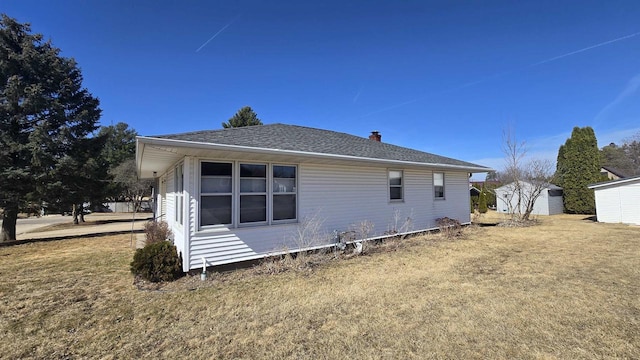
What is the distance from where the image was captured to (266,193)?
6.93m

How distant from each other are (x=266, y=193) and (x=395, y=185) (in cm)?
538

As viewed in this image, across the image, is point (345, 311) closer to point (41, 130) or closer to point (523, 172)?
point (41, 130)

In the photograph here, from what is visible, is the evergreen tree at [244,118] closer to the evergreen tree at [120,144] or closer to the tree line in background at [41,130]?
the evergreen tree at [120,144]

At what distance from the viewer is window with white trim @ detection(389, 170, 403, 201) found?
1019 cm

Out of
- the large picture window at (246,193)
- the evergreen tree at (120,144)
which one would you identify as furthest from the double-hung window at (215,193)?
the evergreen tree at (120,144)

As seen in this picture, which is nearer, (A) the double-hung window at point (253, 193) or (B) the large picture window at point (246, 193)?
(B) the large picture window at point (246, 193)

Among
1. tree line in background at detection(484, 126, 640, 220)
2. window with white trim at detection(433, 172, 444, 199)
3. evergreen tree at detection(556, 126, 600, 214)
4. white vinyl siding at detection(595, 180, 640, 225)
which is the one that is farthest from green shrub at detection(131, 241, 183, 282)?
evergreen tree at detection(556, 126, 600, 214)

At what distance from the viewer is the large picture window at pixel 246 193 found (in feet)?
20.5

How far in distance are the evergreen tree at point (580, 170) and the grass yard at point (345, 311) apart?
1959cm

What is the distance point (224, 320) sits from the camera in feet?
13.1

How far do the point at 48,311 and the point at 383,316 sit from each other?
17.3 feet

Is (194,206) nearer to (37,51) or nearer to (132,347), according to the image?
(132,347)

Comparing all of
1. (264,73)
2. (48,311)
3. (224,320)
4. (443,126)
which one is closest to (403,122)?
(443,126)

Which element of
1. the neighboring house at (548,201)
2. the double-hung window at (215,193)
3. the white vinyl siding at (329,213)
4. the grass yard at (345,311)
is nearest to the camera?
the grass yard at (345,311)
